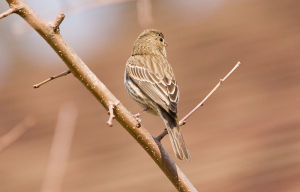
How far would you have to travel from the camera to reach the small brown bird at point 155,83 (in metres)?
5.90

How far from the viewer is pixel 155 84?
22.2 feet

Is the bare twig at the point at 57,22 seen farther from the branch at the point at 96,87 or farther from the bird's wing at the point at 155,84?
the bird's wing at the point at 155,84

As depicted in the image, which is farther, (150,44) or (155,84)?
(150,44)

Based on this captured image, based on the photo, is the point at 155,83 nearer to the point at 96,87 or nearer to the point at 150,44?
the point at 150,44

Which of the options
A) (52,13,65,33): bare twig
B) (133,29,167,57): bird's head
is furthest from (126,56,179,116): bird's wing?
(52,13,65,33): bare twig

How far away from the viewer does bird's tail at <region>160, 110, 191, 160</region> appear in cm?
565

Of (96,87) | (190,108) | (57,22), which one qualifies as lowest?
(190,108)

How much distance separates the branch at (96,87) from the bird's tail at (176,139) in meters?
0.85

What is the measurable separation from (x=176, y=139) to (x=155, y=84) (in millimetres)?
1132

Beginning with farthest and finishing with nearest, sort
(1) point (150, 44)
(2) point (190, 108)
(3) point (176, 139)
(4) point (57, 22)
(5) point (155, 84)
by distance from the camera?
(2) point (190, 108) → (1) point (150, 44) → (5) point (155, 84) → (3) point (176, 139) → (4) point (57, 22)

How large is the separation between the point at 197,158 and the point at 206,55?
10.3 feet

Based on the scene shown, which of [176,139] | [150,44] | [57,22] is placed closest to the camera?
[57,22]

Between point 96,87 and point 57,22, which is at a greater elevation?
point 57,22

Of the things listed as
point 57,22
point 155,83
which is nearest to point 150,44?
point 155,83
